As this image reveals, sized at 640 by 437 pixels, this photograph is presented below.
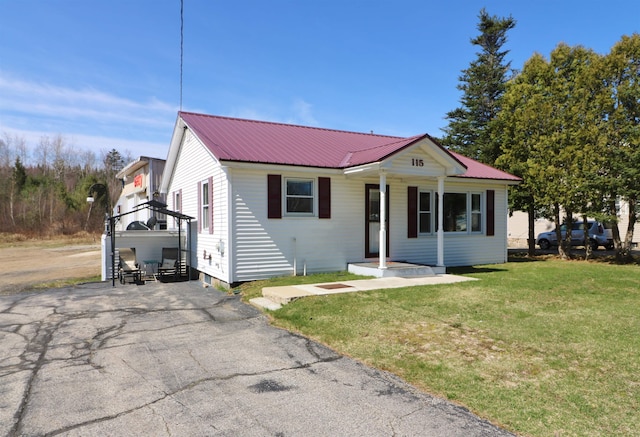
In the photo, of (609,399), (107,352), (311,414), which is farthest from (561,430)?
(107,352)

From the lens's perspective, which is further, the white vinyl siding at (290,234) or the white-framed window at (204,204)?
the white-framed window at (204,204)

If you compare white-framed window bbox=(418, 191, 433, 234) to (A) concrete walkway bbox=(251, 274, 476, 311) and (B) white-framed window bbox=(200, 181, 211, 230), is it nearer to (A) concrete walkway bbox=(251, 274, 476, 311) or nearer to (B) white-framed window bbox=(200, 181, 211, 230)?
(A) concrete walkway bbox=(251, 274, 476, 311)

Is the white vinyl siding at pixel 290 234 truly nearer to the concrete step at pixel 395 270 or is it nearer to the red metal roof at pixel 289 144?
the red metal roof at pixel 289 144

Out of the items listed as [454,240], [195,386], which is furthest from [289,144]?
[195,386]

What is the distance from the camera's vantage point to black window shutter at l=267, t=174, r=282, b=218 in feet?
36.7

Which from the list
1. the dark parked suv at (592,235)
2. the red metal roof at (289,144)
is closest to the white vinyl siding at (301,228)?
the red metal roof at (289,144)

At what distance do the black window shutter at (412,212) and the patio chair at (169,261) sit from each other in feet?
23.9

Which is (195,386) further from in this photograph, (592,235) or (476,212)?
(592,235)

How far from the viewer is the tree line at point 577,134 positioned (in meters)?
15.1

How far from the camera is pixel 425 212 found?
13.8m

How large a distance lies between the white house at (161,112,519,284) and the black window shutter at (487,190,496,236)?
0.04 m

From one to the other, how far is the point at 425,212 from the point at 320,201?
3.88 metres

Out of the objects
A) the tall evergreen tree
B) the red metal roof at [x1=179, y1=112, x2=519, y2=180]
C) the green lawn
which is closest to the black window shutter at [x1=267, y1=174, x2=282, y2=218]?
the red metal roof at [x1=179, y1=112, x2=519, y2=180]

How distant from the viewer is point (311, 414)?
3.78 m
